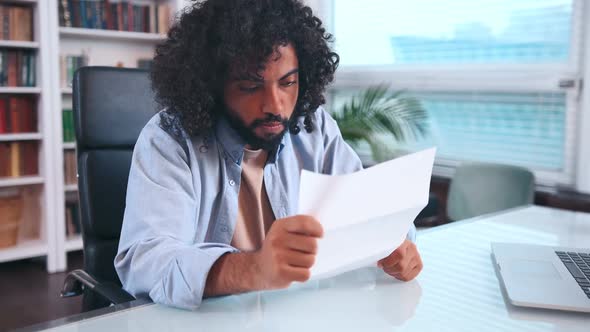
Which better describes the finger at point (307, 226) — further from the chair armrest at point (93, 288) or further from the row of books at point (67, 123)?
the row of books at point (67, 123)

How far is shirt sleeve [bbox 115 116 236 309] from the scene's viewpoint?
2.90 ft

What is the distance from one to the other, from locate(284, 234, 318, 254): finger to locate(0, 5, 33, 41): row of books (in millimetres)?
2931

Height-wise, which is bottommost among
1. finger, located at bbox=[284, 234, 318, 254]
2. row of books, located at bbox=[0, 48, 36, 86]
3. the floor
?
the floor

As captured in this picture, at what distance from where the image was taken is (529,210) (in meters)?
1.79

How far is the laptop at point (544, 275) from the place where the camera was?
916 millimetres

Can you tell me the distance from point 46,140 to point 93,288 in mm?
2269

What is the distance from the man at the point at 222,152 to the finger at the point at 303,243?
57mm

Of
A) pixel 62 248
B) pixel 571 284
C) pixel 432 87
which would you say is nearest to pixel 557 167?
pixel 432 87

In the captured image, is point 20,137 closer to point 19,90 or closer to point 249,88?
point 19,90

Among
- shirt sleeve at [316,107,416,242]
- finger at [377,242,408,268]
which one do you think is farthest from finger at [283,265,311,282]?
shirt sleeve at [316,107,416,242]

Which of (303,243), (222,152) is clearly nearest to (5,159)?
(222,152)

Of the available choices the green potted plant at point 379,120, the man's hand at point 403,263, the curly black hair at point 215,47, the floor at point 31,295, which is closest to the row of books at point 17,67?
the floor at point 31,295

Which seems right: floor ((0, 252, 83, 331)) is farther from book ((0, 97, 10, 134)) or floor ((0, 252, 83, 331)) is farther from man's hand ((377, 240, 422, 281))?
man's hand ((377, 240, 422, 281))

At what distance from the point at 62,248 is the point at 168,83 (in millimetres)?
2416
